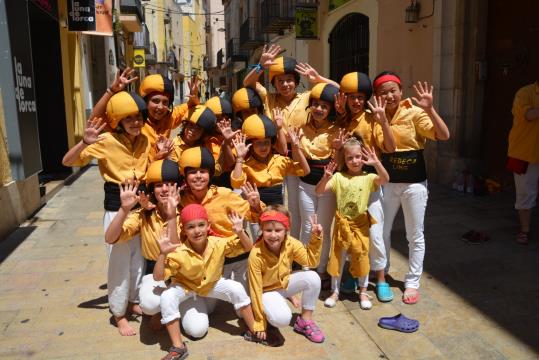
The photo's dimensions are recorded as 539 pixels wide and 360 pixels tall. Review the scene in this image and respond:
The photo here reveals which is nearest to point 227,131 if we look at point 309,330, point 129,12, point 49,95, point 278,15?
point 309,330

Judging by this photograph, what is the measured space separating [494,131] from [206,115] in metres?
5.57

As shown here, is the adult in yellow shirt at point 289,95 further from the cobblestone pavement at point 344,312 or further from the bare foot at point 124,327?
the bare foot at point 124,327

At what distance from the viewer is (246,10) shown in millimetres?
27750

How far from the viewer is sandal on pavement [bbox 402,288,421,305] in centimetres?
371

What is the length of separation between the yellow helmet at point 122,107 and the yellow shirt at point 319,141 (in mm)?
1293

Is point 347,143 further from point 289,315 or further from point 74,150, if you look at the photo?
point 74,150

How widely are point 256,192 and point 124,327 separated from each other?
1.29 m

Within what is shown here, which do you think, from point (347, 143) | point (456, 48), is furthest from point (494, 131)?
point (347, 143)

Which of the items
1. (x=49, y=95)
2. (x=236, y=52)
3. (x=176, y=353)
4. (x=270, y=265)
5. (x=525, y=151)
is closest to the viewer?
(x=176, y=353)

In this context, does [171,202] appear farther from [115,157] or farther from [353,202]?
[353,202]

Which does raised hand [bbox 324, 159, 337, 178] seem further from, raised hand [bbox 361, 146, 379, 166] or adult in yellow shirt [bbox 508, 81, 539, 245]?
adult in yellow shirt [bbox 508, 81, 539, 245]

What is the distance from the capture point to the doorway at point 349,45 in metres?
11.2

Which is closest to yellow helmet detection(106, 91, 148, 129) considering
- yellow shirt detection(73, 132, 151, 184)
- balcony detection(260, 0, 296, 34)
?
yellow shirt detection(73, 132, 151, 184)

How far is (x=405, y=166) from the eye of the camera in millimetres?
3637
